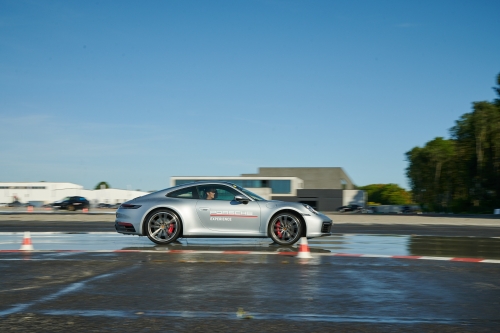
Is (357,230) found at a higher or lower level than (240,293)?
higher

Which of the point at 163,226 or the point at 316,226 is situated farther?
the point at 163,226

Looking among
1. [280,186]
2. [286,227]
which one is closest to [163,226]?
[286,227]

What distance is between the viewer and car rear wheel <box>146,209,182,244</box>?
40.4 ft

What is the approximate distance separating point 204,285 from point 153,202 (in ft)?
18.7

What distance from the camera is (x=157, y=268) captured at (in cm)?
848

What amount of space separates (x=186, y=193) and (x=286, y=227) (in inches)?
87.4

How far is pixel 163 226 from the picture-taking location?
40.7 feet

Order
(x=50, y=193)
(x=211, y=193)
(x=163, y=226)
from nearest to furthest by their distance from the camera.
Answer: (x=163, y=226)
(x=211, y=193)
(x=50, y=193)

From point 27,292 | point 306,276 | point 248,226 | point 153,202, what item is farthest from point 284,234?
point 27,292

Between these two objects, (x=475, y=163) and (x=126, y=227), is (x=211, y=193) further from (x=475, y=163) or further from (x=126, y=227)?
(x=475, y=163)

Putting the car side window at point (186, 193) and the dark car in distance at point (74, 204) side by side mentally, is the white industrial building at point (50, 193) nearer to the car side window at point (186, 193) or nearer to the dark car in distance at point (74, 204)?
the dark car in distance at point (74, 204)

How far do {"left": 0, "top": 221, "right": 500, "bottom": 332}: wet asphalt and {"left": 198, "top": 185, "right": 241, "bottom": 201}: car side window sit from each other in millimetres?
2282

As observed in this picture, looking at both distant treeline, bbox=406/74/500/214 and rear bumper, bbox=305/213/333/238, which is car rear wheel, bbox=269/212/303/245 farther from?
distant treeline, bbox=406/74/500/214

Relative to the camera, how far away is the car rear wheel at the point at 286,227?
482 inches
